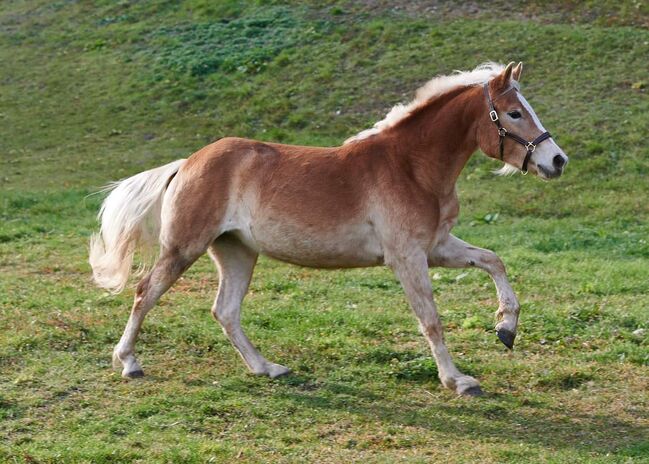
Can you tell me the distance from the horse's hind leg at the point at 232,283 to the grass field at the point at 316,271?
0.27m

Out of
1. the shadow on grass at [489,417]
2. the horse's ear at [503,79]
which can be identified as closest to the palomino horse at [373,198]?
the horse's ear at [503,79]

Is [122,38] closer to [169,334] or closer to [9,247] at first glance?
[9,247]

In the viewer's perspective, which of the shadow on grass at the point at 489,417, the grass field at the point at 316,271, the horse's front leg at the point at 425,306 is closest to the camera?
the shadow on grass at the point at 489,417

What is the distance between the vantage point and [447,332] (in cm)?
898

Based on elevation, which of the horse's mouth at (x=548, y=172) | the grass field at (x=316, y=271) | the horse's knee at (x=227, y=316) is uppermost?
the horse's mouth at (x=548, y=172)

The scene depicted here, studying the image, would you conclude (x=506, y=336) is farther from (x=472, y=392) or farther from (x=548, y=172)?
(x=548, y=172)

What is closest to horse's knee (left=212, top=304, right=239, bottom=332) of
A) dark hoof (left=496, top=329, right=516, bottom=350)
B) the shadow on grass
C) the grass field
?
the grass field

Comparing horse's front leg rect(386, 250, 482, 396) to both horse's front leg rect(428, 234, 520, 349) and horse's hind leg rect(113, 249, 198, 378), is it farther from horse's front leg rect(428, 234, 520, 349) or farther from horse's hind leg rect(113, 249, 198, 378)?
horse's hind leg rect(113, 249, 198, 378)

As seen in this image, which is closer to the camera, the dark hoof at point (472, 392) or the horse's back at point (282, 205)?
the dark hoof at point (472, 392)

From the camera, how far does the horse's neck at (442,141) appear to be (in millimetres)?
7633

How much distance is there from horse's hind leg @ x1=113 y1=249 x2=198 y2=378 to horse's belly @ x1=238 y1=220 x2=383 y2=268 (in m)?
0.54

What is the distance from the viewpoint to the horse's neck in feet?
25.0

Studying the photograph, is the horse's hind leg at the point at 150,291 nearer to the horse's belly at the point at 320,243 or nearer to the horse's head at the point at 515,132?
the horse's belly at the point at 320,243

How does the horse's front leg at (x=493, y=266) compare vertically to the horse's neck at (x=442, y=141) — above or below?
below
